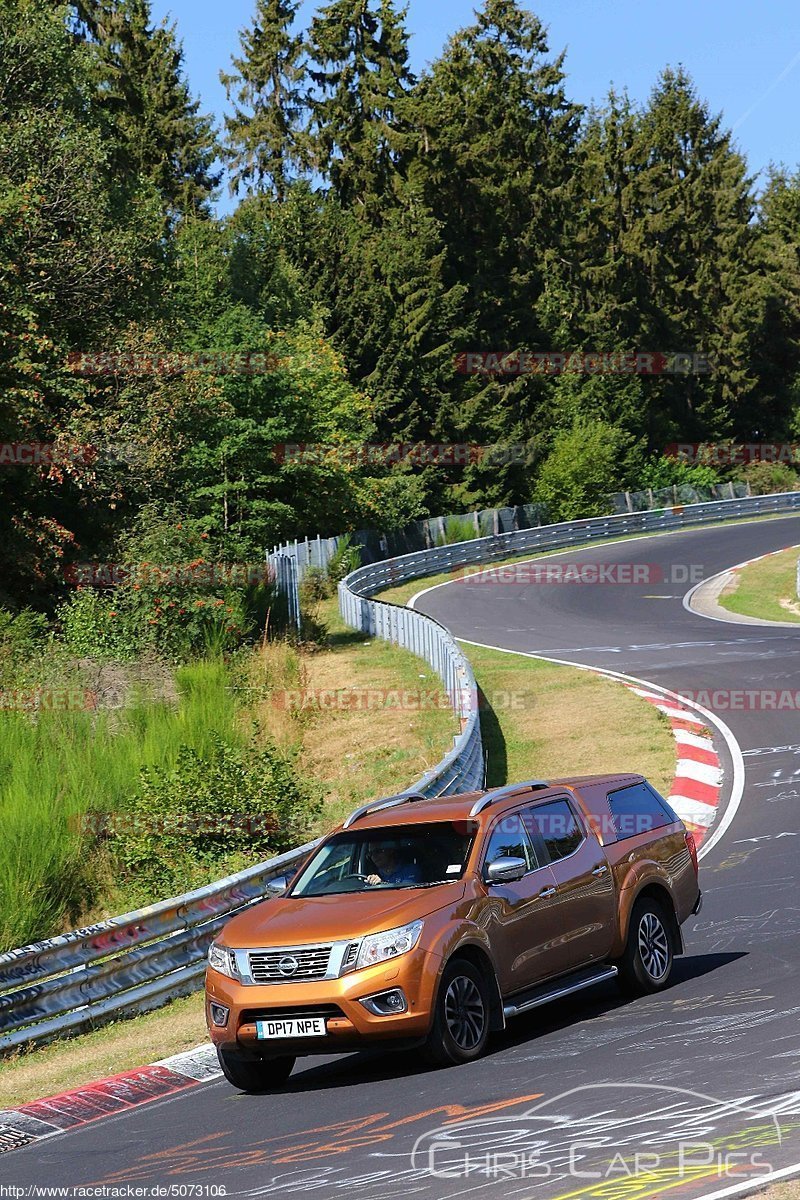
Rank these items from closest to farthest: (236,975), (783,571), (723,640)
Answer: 1. (236,975)
2. (723,640)
3. (783,571)

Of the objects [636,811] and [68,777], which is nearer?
[636,811]

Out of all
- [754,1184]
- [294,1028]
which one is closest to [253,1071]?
[294,1028]

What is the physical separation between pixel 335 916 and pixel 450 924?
2.31 feet

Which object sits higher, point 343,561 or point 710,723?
point 343,561

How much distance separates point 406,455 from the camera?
71000 mm

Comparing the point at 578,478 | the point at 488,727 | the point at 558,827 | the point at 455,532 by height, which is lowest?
the point at 488,727

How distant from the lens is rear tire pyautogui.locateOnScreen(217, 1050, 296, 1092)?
9.17 metres

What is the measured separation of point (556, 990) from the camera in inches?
389

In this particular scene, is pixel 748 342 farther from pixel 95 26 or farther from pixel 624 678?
pixel 624 678

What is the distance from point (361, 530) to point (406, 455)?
44.5ft

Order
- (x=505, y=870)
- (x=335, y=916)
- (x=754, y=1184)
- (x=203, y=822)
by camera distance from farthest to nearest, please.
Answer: (x=203, y=822) → (x=505, y=870) → (x=335, y=916) → (x=754, y=1184)

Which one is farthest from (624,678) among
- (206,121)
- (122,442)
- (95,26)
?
(206,121)

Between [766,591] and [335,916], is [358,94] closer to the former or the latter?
[766,591]

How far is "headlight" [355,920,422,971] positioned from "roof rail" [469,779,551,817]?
1.35 metres
